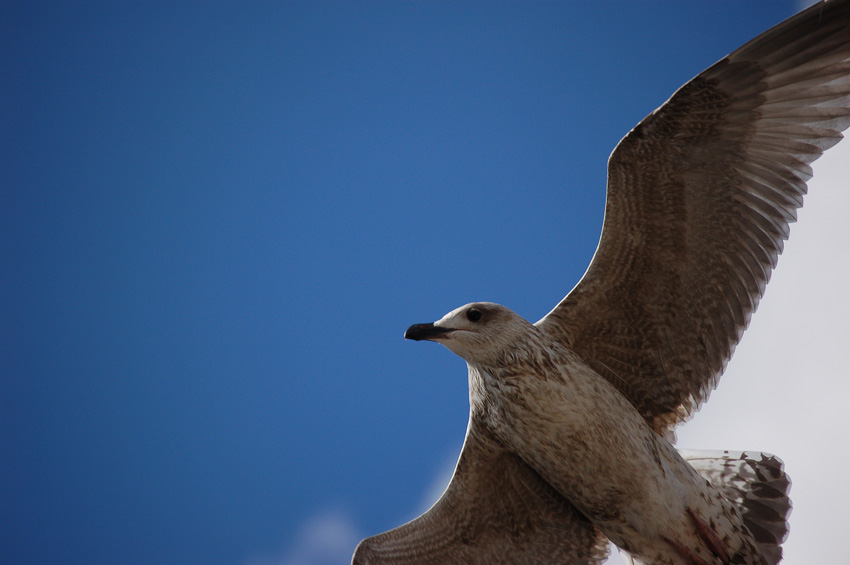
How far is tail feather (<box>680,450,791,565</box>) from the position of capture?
11.9 ft

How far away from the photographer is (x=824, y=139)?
361 centimetres

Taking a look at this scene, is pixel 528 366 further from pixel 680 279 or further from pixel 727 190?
pixel 727 190

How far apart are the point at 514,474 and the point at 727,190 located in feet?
6.21

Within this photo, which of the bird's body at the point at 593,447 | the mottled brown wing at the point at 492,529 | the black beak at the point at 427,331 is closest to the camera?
the bird's body at the point at 593,447

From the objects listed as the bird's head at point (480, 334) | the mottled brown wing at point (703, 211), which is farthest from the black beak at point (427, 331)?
the mottled brown wing at point (703, 211)

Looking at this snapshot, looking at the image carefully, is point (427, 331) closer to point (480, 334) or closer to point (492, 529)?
point (480, 334)

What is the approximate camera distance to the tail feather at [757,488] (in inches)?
143

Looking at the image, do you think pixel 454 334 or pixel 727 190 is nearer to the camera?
pixel 454 334

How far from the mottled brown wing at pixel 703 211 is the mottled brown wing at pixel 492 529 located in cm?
75

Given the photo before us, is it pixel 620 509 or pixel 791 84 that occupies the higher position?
pixel 791 84

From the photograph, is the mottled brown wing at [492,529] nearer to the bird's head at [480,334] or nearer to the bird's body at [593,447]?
the bird's body at [593,447]

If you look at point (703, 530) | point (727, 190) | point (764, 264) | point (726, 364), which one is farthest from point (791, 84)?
point (703, 530)

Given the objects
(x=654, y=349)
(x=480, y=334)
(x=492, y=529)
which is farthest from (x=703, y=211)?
(x=492, y=529)

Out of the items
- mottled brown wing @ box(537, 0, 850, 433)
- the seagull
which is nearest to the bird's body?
the seagull
